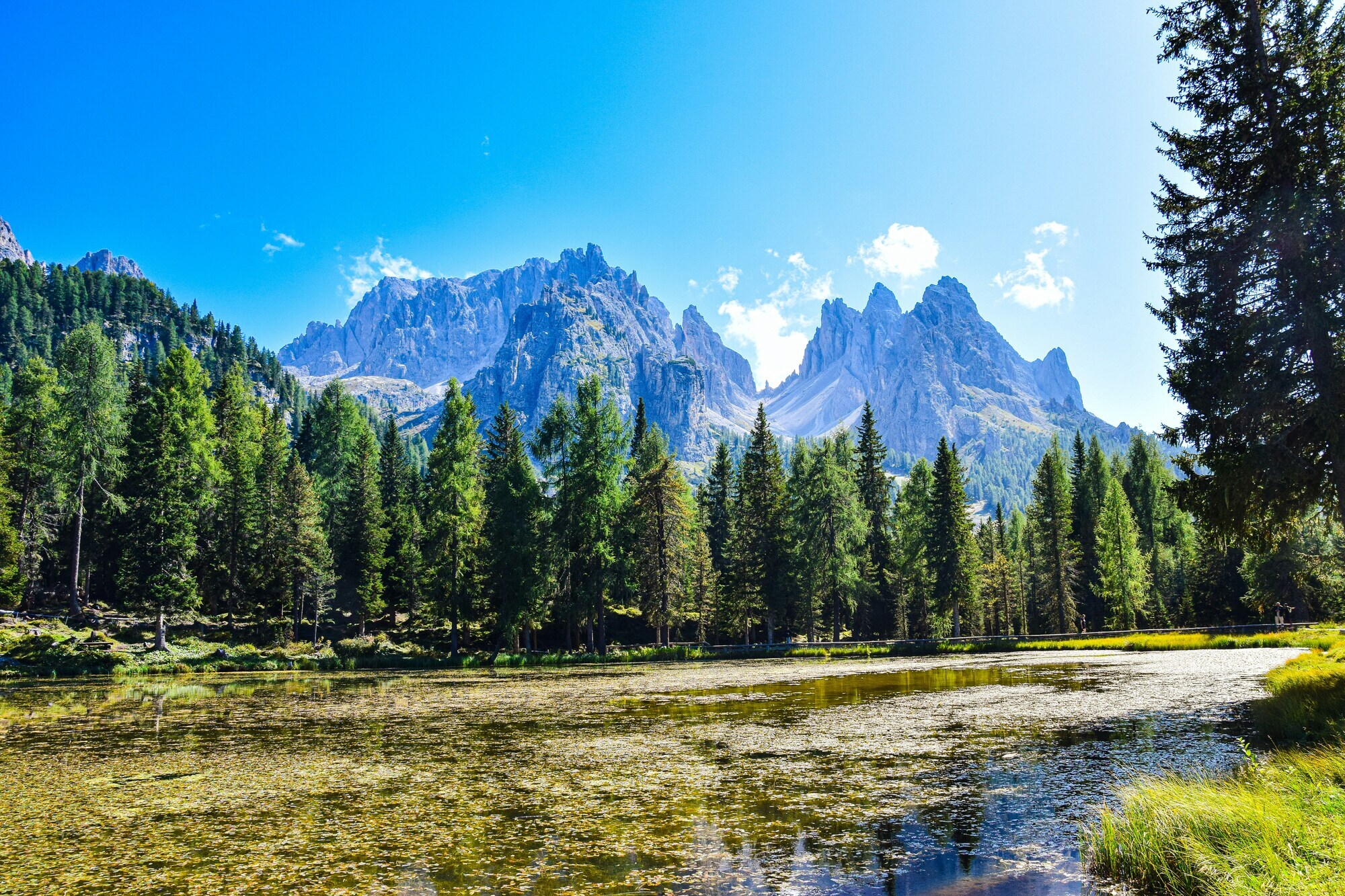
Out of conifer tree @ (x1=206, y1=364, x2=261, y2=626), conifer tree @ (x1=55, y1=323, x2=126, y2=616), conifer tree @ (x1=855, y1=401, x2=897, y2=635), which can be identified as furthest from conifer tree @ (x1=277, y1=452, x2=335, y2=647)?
conifer tree @ (x1=855, y1=401, x2=897, y2=635)

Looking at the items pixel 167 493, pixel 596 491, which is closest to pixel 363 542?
pixel 167 493

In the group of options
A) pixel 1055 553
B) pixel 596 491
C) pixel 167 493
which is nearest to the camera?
pixel 167 493

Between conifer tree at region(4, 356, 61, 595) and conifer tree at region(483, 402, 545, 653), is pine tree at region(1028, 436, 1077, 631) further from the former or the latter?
conifer tree at region(4, 356, 61, 595)

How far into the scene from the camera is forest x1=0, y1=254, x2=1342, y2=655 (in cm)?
4728

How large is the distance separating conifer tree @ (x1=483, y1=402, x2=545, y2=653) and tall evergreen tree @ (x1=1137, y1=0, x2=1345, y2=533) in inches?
1445

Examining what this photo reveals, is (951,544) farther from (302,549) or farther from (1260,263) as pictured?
(302,549)

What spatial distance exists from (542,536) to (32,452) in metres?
36.5

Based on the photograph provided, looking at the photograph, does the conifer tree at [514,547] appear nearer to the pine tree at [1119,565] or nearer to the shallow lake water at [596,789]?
the shallow lake water at [596,789]

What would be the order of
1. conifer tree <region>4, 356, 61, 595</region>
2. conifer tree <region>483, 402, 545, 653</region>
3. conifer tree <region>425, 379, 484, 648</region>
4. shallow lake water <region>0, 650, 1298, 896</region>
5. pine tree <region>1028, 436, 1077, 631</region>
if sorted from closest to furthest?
shallow lake water <region>0, 650, 1298, 896</region>, conifer tree <region>483, 402, 545, 653</region>, conifer tree <region>4, 356, 61, 595</region>, conifer tree <region>425, 379, 484, 648</region>, pine tree <region>1028, 436, 1077, 631</region>

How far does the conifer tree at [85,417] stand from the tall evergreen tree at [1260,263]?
57458 mm

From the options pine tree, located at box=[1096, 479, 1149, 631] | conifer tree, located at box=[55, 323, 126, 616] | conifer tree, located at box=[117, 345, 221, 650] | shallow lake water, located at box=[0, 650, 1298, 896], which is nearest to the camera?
shallow lake water, located at box=[0, 650, 1298, 896]

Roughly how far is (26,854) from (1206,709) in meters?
22.3

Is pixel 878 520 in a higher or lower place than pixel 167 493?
lower

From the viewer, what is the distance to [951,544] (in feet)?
195
